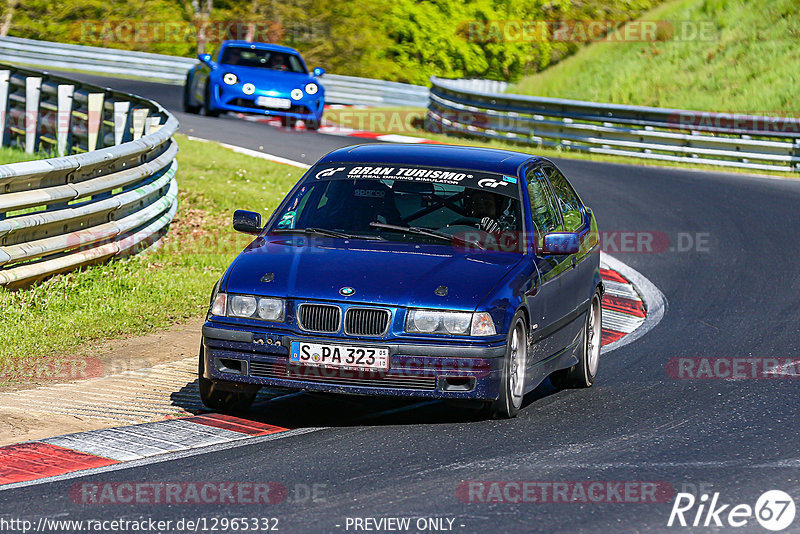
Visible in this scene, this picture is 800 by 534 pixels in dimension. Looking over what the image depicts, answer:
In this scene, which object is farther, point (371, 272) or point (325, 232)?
point (325, 232)

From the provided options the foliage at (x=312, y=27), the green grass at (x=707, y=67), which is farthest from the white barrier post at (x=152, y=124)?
the foliage at (x=312, y=27)

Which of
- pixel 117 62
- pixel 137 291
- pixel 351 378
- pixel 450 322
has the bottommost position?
pixel 117 62

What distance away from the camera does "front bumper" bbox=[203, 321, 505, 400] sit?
6645mm

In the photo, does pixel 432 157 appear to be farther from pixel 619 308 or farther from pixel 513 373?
pixel 619 308

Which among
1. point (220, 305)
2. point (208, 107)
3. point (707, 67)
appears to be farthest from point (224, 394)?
point (707, 67)

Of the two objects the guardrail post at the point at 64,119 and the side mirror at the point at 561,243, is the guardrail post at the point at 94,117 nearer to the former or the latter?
the guardrail post at the point at 64,119

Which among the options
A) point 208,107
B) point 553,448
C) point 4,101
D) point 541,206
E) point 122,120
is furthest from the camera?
point 208,107

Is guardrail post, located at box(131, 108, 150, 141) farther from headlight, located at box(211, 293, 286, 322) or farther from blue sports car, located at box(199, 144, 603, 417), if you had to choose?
headlight, located at box(211, 293, 286, 322)

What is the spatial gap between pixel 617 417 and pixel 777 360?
2.40 metres

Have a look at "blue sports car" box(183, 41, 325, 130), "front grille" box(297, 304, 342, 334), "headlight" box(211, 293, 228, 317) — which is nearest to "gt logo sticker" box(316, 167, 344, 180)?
"headlight" box(211, 293, 228, 317)

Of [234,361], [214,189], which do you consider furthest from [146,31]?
[234,361]

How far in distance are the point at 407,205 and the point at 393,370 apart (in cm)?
148

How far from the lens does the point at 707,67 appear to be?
31.8 meters

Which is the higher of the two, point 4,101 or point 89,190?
point 89,190
